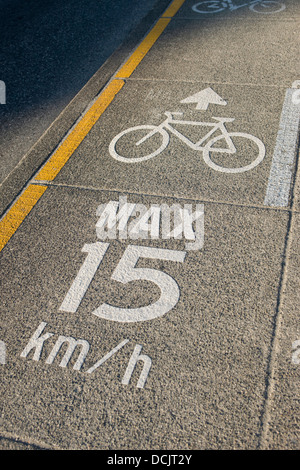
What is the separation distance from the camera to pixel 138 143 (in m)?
4.35

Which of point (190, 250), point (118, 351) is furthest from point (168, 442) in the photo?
point (190, 250)

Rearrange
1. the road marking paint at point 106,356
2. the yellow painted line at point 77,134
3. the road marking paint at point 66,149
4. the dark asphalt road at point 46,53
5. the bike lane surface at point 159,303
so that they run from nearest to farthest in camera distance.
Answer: the bike lane surface at point 159,303, the road marking paint at point 106,356, the road marking paint at point 66,149, the yellow painted line at point 77,134, the dark asphalt road at point 46,53

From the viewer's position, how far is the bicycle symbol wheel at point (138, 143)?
13.7 ft

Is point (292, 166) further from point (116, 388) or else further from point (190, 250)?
point (116, 388)

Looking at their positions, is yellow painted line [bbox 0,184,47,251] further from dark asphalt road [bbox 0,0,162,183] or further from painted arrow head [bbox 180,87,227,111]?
painted arrow head [bbox 180,87,227,111]

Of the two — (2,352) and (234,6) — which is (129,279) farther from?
(234,6)

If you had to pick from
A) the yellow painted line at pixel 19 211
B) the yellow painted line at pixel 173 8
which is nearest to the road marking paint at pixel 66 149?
the yellow painted line at pixel 19 211

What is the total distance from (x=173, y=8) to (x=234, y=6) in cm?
96

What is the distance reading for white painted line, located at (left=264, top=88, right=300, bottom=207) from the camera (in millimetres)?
3576

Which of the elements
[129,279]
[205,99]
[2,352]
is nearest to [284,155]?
[205,99]

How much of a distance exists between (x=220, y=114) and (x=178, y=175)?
3.63ft

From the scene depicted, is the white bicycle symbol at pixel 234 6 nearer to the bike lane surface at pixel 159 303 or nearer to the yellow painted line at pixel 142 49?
the yellow painted line at pixel 142 49

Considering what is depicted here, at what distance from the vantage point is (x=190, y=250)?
3234 mm

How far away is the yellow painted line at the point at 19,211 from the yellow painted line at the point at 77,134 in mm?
172
